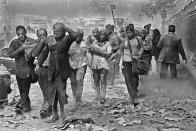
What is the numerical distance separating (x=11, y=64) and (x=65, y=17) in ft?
36.4

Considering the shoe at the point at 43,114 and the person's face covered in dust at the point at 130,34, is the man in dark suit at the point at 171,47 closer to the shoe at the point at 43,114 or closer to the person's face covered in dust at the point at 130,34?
the person's face covered in dust at the point at 130,34

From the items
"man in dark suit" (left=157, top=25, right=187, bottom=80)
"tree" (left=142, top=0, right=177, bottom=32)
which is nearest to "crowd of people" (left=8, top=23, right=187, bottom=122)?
"man in dark suit" (left=157, top=25, right=187, bottom=80)

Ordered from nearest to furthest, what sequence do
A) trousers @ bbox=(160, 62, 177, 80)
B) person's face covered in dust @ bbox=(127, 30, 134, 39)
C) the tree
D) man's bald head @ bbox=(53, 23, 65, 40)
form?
1. man's bald head @ bbox=(53, 23, 65, 40)
2. person's face covered in dust @ bbox=(127, 30, 134, 39)
3. trousers @ bbox=(160, 62, 177, 80)
4. the tree

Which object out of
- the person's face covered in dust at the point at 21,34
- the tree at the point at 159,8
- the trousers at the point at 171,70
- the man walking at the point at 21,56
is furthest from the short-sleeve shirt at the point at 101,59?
the tree at the point at 159,8

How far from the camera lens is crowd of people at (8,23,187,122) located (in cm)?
770

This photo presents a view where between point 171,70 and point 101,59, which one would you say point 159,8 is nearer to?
point 171,70

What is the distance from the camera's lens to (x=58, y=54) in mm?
7621

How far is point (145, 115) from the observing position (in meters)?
8.15

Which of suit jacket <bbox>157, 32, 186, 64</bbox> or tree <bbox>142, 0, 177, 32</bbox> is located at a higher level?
tree <bbox>142, 0, 177, 32</bbox>

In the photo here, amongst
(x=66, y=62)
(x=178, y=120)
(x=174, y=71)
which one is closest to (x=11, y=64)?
(x=174, y=71)

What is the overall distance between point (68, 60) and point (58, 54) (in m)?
0.34

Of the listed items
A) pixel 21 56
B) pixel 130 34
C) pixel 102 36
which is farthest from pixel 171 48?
pixel 21 56

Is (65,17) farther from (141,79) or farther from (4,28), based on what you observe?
(141,79)

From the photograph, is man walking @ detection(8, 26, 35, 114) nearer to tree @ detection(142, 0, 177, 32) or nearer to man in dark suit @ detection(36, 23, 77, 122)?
man in dark suit @ detection(36, 23, 77, 122)
